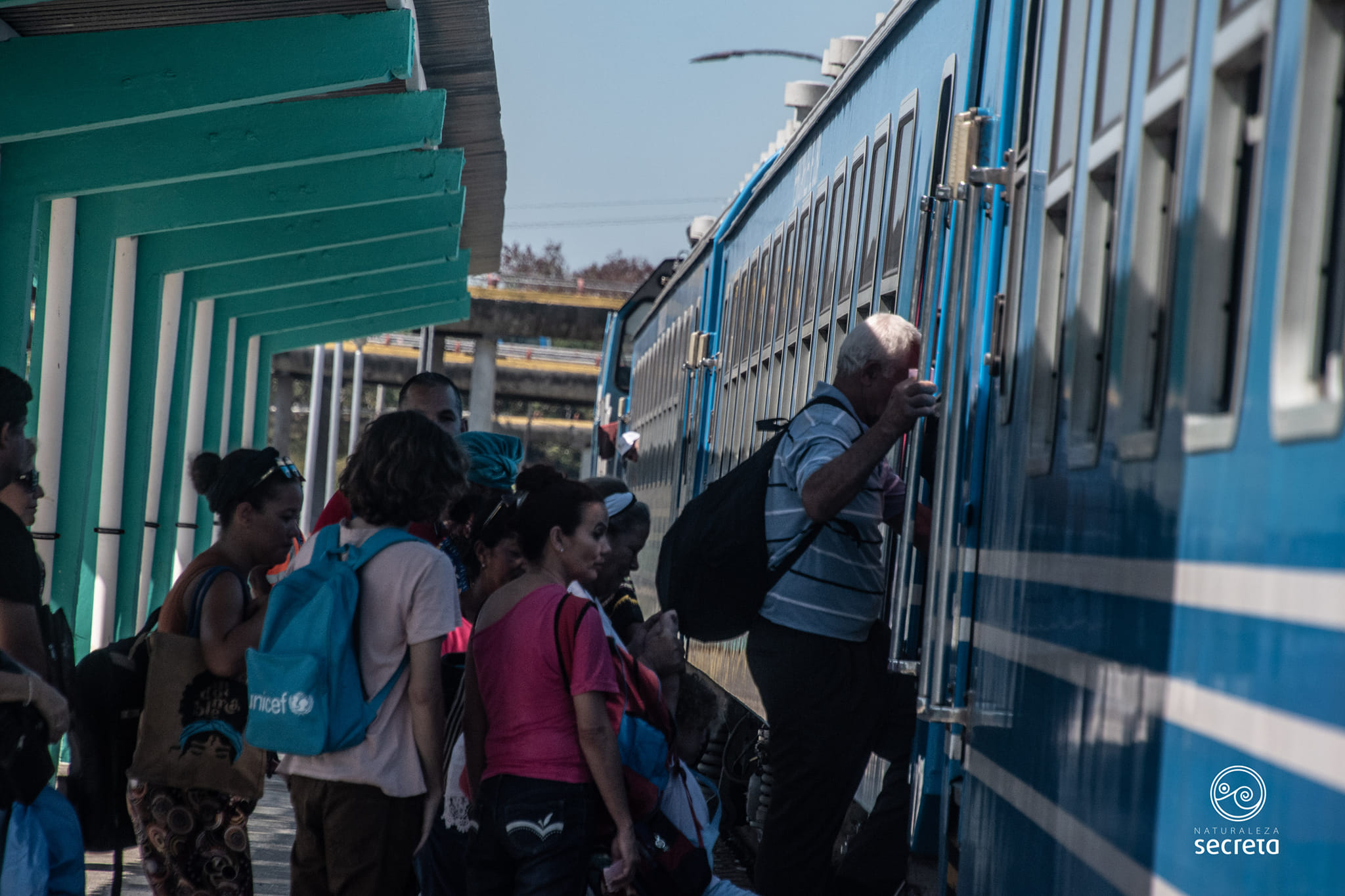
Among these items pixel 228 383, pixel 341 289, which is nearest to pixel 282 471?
pixel 341 289

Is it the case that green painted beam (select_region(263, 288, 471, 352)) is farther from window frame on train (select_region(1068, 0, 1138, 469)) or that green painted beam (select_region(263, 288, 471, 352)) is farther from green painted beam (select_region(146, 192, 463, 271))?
window frame on train (select_region(1068, 0, 1138, 469))

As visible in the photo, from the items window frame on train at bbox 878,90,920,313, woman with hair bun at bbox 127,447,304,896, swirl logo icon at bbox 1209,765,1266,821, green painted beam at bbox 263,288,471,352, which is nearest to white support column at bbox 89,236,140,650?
green painted beam at bbox 263,288,471,352

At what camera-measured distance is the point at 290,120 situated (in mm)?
6887

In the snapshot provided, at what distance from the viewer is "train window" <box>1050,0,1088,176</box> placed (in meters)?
3.03

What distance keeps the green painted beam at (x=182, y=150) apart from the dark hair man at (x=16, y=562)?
2.27 meters

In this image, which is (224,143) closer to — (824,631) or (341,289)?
(824,631)

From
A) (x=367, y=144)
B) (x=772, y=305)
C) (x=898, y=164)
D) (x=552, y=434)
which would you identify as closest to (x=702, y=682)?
(x=772, y=305)

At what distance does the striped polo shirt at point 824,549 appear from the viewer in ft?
14.3

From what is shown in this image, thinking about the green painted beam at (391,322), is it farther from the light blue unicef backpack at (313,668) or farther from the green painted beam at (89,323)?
the light blue unicef backpack at (313,668)

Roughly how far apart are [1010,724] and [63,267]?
5493 mm

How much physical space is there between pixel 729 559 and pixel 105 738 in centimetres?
174

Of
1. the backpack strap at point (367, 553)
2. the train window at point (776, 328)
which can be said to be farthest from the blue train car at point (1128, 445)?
the train window at point (776, 328)

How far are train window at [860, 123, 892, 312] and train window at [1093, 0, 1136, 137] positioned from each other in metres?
2.40

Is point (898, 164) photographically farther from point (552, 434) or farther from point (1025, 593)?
point (552, 434)
